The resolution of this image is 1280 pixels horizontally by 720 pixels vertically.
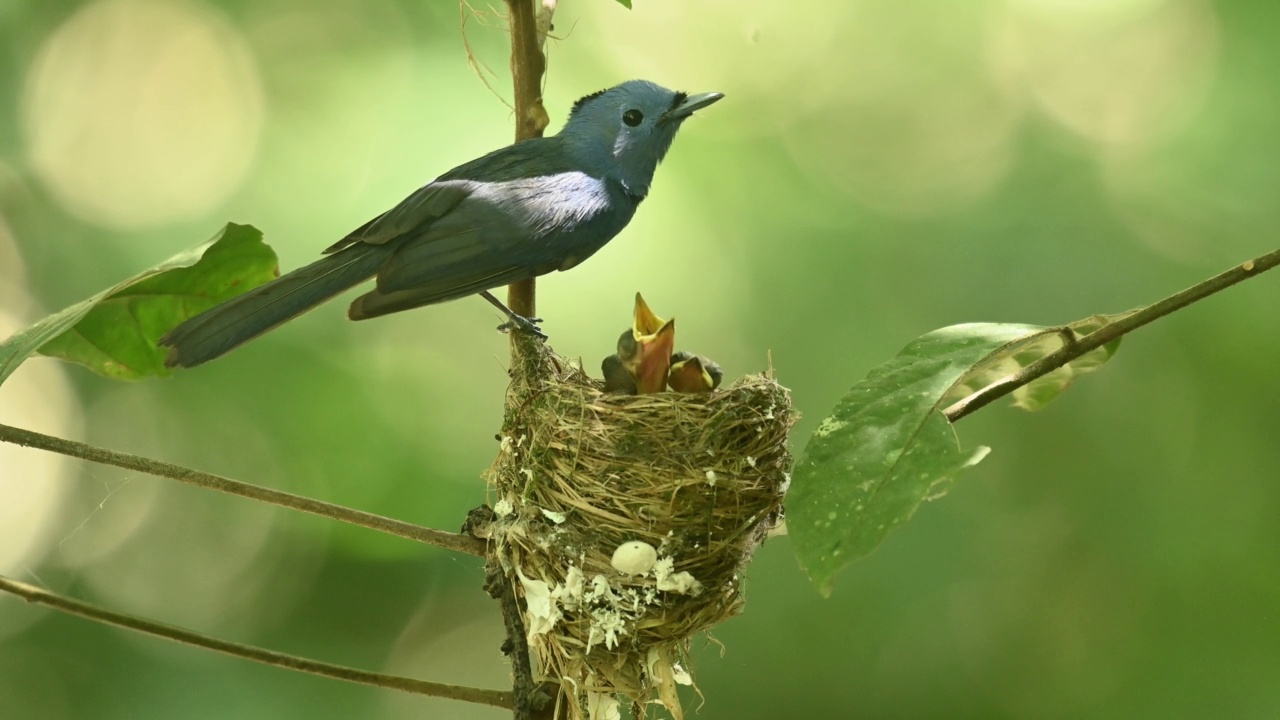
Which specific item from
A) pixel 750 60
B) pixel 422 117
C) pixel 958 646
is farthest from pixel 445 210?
pixel 958 646

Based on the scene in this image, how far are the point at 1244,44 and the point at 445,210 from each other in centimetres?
234

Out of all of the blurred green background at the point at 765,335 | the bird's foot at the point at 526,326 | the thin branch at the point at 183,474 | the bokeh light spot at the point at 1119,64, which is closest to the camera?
the thin branch at the point at 183,474

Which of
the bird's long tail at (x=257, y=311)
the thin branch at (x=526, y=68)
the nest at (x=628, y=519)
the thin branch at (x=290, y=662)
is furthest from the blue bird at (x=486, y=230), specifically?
the thin branch at (x=290, y=662)

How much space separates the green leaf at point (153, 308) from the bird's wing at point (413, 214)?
152 millimetres

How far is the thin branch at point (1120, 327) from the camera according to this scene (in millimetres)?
1135

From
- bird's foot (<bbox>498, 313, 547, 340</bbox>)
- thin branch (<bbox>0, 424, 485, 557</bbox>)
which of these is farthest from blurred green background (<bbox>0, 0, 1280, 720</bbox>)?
thin branch (<bbox>0, 424, 485, 557</bbox>)

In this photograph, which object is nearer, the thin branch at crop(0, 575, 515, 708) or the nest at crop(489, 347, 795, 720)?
the thin branch at crop(0, 575, 515, 708)

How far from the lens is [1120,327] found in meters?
1.20

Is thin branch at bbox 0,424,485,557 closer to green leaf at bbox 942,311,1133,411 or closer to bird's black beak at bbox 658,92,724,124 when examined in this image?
green leaf at bbox 942,311,1133,411

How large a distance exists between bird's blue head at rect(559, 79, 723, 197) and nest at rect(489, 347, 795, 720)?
50cm

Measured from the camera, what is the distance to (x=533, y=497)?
167 cm

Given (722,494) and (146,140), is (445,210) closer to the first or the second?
(722,494)

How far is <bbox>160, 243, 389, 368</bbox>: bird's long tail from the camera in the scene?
60.6 inches

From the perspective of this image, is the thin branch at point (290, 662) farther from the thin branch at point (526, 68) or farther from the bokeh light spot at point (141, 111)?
the bokeh light spot at point (141, 111)
